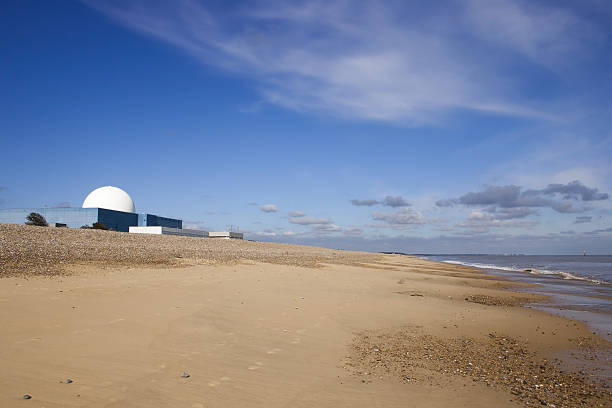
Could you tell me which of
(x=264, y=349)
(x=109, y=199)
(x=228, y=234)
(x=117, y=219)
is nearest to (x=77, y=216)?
(x=117, y=219)

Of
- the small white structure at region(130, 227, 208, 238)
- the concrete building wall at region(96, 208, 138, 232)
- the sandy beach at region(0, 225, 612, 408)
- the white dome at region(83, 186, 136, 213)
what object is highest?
the white dome at region(83, 186, 136, 213)

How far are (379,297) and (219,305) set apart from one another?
664 cm

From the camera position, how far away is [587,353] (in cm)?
849

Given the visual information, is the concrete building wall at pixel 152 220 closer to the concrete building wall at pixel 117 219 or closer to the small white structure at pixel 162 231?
the concrete building wall at pixel 117 219

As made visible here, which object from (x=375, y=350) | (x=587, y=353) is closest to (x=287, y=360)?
(x=375, y=350)

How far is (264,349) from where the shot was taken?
7.04 meters

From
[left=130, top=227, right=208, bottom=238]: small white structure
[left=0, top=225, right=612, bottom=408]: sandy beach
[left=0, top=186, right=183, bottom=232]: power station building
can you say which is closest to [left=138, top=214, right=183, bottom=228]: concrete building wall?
[left=0, top=186, right=183, bottom=232]: power station building

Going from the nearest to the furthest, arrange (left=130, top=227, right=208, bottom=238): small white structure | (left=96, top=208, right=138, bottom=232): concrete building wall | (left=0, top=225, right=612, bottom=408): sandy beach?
(left=0, top=225, right=612, bottom=408): sandy beach → (left=130, top=227, right=208, bottom=238): small white structure → (left=96, top=208, right=138, bottom=232): concrete building wall

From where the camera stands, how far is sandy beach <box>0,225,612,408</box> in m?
5.01

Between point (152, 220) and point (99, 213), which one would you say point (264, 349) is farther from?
point (152, 220)

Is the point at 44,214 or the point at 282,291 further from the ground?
the point at 44,214

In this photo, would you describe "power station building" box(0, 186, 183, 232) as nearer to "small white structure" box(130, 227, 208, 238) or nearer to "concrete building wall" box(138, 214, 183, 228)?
"concrete building wall" box(138, 214, 183, 228)

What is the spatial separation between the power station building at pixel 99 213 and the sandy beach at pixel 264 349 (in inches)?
2622

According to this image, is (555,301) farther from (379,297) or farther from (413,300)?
(379,297)
